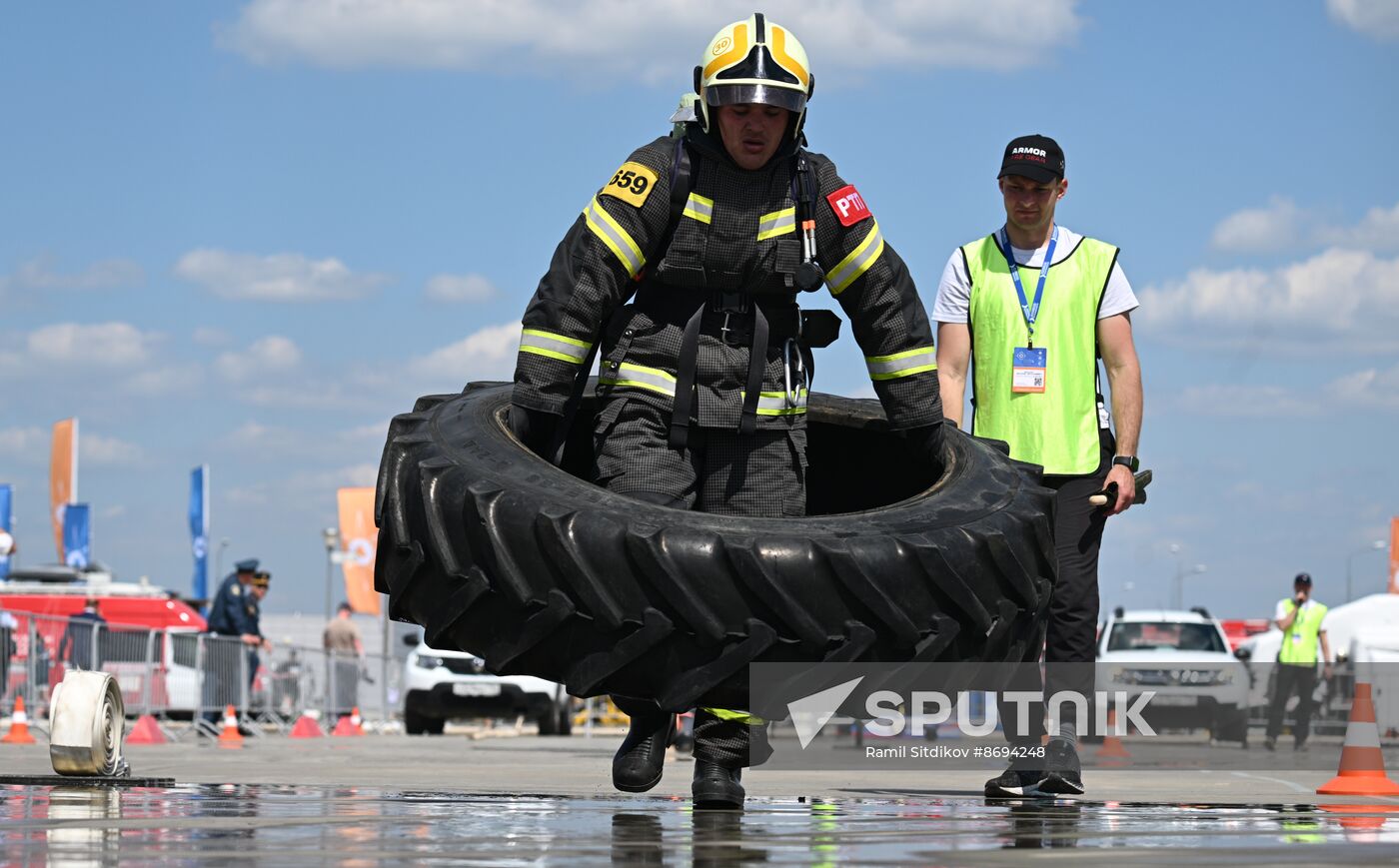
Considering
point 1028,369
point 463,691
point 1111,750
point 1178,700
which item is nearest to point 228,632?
point 463,691

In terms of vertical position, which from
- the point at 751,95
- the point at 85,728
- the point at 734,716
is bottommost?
the point at 85,728

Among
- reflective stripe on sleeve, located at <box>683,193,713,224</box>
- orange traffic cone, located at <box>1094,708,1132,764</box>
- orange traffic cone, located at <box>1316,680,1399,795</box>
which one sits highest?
reflective stripe on sleeve, located at <box>683,193,713,224</box>

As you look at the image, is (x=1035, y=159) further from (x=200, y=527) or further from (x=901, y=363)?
(x=200, y=527)

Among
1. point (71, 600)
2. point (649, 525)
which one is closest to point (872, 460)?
point (649, 525)

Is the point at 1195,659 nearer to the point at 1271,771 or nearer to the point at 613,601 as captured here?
the point at 1271,771

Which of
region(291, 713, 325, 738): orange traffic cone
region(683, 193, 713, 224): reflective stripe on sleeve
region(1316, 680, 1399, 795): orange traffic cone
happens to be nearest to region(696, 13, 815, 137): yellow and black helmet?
region(683, 193, 713, 224): reflective stripe on sleeve

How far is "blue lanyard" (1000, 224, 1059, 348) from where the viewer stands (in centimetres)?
749

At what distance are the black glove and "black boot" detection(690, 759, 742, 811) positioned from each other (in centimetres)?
105

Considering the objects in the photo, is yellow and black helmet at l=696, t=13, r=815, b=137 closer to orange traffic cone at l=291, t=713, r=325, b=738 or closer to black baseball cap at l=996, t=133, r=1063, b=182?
black baseball cap at l=996, t=133, r=1063, b=182

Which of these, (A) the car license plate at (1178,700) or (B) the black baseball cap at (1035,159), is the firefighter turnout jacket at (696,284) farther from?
(A) the car license plate at (1178,700)

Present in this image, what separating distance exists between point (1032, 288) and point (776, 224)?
1.99 metres

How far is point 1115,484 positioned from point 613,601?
2.77 meters

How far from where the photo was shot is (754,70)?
18.6 feet

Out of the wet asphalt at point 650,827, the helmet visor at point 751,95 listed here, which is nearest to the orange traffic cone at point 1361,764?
the wet asphalt at point 650,827
